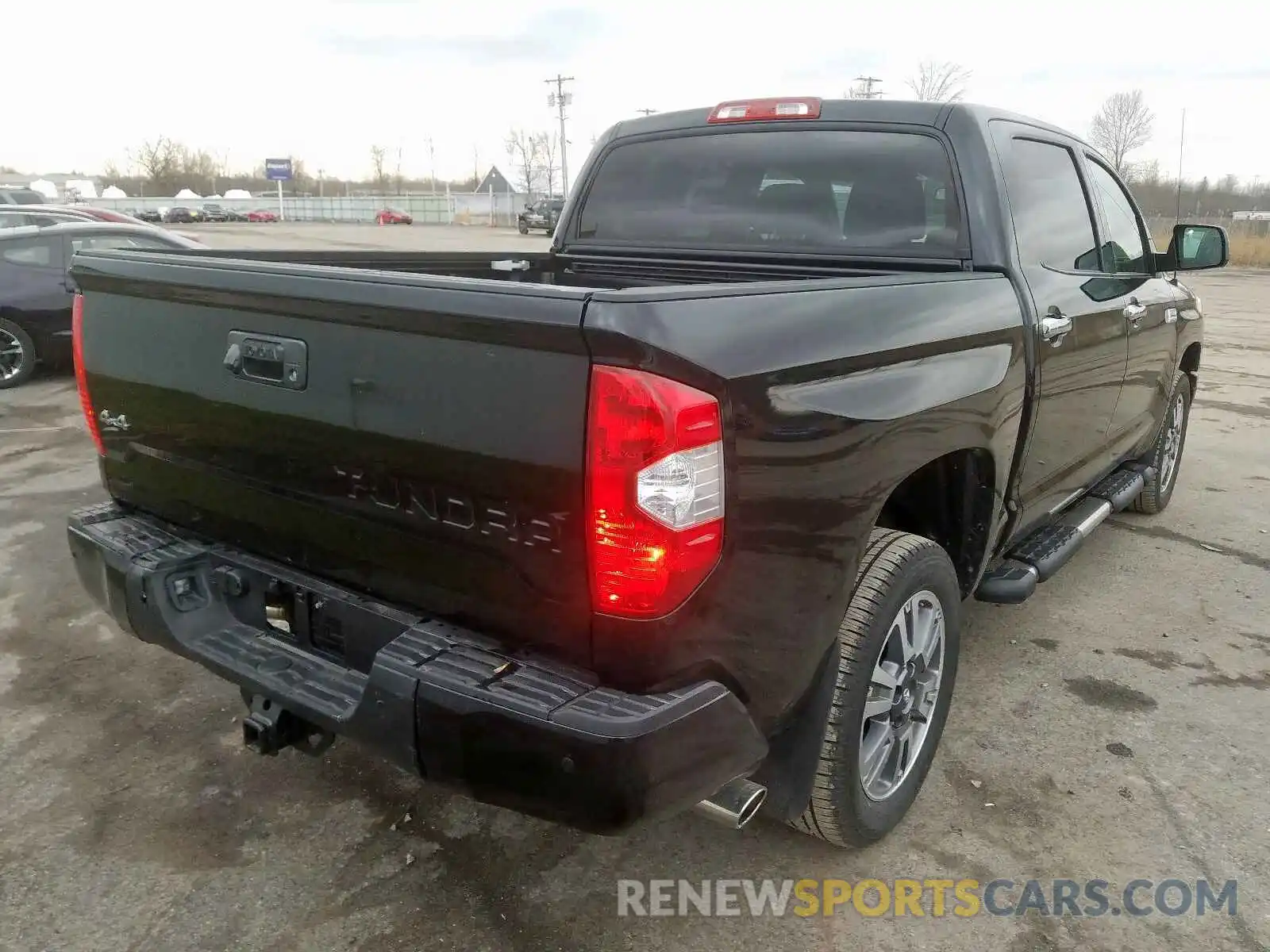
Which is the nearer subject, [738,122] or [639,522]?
[639,522]

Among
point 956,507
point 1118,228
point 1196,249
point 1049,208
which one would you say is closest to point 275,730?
point 956,507

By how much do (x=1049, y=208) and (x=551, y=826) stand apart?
272 cm

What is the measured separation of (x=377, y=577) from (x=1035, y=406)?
2.09 meters

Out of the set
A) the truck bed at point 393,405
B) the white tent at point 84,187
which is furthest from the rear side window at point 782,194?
the white tent at point 84,187

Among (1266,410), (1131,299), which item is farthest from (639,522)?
(1266,410)

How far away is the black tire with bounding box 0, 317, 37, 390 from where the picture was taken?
8867 millimetres

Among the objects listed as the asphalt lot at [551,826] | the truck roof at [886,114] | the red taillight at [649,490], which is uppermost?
the truck roof at [886,114]

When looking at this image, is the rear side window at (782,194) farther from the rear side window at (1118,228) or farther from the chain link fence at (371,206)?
the chain link fence at (371,206)

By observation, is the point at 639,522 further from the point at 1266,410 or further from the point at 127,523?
the point at 1266,410

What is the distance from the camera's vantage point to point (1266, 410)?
8.94 m

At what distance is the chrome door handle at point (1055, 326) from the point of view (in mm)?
3076

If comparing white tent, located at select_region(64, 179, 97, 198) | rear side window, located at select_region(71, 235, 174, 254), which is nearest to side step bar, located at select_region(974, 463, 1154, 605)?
rear side window, located at select_region(71, 235, 174, 254)

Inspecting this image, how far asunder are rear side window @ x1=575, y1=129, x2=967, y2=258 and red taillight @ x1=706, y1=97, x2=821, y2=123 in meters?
0.06

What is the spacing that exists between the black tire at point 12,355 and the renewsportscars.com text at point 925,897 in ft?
28.6
